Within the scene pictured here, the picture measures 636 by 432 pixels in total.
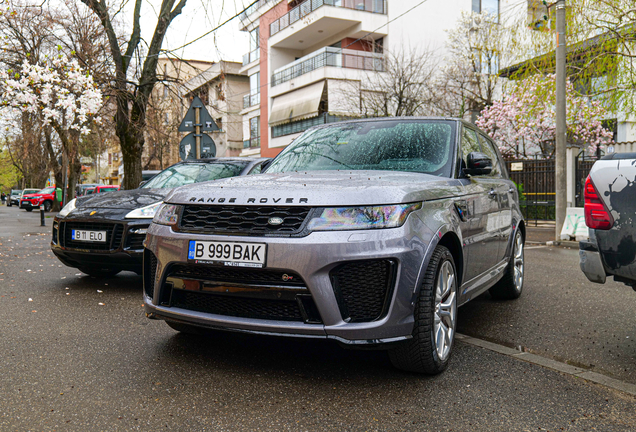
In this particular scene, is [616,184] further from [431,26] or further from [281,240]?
[431,26]

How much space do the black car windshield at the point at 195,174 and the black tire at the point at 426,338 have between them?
14.6 ft

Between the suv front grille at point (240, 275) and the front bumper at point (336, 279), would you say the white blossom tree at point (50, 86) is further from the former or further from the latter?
the front bumper at point (336, 279)

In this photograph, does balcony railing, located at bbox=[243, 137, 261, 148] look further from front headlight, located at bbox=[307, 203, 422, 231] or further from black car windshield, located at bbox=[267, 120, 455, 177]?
front headlight, located at bbox=[307, 203, 422, 231]

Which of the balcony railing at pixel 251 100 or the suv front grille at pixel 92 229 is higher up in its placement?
the balcony railing at pixel 251 100

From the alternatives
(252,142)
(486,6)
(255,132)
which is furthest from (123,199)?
(252,142)

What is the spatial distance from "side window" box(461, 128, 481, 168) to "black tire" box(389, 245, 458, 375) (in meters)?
1.25

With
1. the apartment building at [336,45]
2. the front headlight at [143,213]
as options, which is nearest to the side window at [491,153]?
the front headlight at [143,213]

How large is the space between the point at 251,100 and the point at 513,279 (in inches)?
1464

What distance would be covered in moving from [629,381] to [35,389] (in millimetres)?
3454

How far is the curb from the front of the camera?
3430mm

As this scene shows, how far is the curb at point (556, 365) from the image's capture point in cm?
343

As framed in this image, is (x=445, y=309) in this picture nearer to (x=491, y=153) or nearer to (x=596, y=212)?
(x=596, y=212)

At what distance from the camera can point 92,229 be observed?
243 inches

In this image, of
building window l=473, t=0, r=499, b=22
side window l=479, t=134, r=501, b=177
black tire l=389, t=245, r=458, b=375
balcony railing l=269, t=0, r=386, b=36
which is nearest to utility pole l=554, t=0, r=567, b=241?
side window l=479, t=134, r=501, b=177
